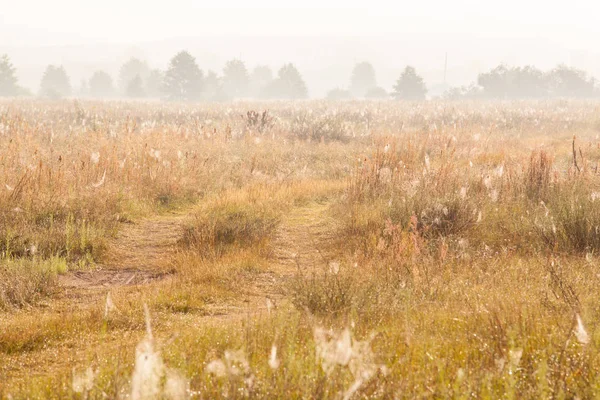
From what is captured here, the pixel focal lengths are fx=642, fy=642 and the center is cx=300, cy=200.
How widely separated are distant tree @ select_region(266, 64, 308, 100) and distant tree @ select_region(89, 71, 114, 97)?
62.2ft

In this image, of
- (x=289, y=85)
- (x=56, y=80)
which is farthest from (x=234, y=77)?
(x=56, y=80)

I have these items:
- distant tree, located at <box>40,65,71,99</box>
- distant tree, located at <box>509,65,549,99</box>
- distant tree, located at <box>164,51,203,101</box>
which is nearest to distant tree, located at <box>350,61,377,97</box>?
distant tree, located at <box>509,65,549,99</box>

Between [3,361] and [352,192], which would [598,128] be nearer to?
[352,192]

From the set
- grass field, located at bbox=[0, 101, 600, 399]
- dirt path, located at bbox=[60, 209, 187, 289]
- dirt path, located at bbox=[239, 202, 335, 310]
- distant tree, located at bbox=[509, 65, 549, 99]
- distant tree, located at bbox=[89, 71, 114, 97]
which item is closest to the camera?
grass field, located at bbox=[0, 101, 600, 399]

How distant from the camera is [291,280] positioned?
5426 millimetres

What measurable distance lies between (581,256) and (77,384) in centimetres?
477

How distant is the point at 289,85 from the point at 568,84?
26.0m

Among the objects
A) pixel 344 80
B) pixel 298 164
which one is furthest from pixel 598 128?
pixel 344 80

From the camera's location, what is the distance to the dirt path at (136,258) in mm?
6086

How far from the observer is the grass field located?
3.07 m

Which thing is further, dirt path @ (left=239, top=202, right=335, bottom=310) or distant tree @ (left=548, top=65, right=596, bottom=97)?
distant tree @ (left=548, top=65, right=596, bottom=97)

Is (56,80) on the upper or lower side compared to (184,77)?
lower

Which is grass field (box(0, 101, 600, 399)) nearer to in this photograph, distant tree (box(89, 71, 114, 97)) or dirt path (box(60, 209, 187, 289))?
dirt path (box(60, 209, 187, 289))

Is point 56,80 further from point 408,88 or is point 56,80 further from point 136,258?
point 136,258
